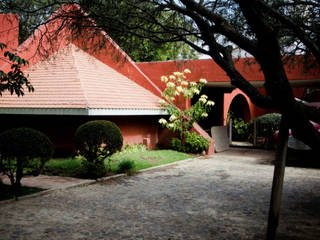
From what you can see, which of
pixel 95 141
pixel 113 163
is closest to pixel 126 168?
pixel 113 163

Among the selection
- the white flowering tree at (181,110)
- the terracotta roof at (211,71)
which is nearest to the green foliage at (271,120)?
the terracotta roof at (211,71)

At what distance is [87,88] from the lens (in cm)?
1316

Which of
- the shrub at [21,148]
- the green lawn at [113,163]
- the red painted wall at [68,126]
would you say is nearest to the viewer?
the shrub at [21,148]

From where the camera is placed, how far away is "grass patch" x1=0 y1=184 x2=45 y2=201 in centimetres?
754

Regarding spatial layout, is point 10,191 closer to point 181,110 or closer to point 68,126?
point 68,126

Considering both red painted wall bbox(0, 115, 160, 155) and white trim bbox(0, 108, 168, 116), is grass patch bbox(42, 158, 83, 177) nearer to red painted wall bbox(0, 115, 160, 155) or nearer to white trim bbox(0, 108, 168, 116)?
red painted wall bbox(0, 115, 160, 155)

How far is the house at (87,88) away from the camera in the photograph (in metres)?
12.2

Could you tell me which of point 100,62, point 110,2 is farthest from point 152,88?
point 110,2

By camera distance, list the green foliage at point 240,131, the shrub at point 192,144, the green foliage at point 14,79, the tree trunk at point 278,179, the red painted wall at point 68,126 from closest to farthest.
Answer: the tree trunk at point 278,179 → the green foliage at point 14,79 → the red painted wall at point 68,126 → the shrub at point 192,144 → the green foliage at point 240,131

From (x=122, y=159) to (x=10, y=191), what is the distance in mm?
5143

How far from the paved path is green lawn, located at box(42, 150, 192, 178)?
59.5 inches

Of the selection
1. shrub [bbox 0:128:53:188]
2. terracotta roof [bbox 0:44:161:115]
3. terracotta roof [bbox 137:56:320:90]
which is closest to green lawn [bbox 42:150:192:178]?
terracotta roof [bbox 0:44:161:115]

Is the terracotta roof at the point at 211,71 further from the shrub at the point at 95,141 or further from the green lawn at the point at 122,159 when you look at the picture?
the shrub at the point at 95,141

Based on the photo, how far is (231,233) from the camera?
18.0 ft
